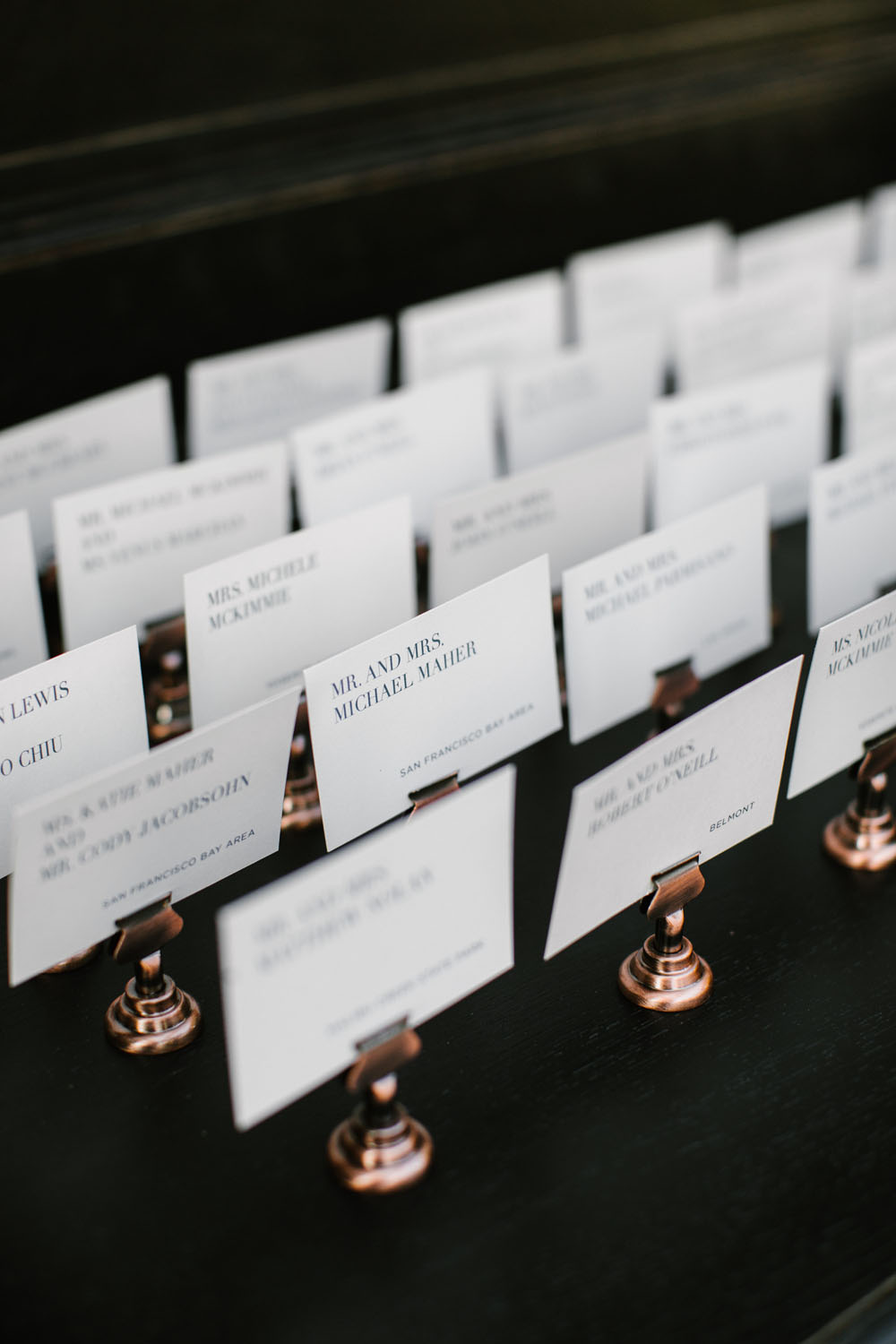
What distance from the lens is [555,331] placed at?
2.27 m

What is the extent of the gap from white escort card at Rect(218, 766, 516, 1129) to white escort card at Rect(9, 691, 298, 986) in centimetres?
15

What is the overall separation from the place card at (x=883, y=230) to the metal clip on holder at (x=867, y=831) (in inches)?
64.1

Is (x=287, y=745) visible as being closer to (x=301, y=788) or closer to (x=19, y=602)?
(x=301, y=788)

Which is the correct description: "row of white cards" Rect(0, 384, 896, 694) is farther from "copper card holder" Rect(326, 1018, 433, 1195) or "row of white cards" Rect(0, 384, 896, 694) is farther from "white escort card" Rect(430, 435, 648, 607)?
"copper card holder" Rect(326, 1018, 433, 1195)

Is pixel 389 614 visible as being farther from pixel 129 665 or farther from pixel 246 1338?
pixel 246 1338

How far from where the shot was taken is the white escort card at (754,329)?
2.13 metres

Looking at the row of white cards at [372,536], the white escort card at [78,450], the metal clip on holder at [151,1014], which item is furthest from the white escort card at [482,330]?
the metal clip on holder at [151,1014]

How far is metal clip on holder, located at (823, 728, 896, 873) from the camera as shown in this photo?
1.32m

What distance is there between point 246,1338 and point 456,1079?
0.26 metres

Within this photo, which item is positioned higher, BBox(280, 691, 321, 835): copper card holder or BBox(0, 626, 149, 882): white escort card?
BBox(0, 626, 149, 882): white escort card

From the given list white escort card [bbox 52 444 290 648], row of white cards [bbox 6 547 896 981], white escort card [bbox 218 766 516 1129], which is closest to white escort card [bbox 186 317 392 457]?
white escort card [bbox 52 444 290 648]

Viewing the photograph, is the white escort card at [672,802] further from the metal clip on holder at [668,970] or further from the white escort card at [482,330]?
the white escort card at [482,330]

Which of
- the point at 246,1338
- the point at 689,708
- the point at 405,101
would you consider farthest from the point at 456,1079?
the point at 405,101

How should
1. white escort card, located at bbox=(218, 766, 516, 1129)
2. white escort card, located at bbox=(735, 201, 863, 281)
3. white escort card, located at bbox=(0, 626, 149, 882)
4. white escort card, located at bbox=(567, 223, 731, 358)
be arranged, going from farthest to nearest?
white escort card, located at bbox=(735, 201, 863, 281)
white escort card, located at bbox=(567, 223, 731, 358)
white escort card, located at bbox=(0, 626, 149, 882)
white escort card, located at bbox=(218, 766, 516, 1129)
